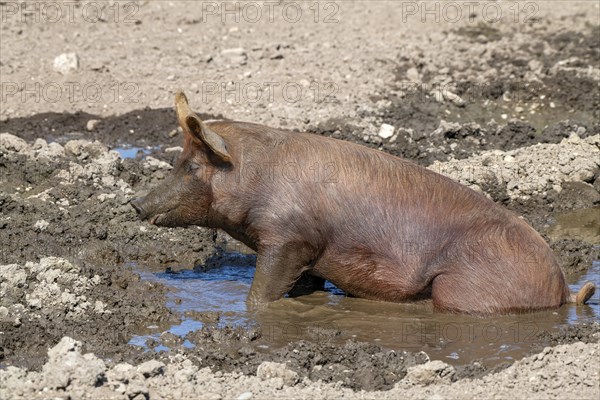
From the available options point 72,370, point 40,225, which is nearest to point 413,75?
point 40,225

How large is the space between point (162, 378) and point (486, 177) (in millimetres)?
6482

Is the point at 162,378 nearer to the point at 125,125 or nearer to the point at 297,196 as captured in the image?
the point at 297,196

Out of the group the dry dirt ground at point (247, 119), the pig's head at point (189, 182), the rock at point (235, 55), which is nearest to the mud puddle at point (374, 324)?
the dry dirt ground at point (247, 119)

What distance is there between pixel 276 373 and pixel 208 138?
2.21 metres

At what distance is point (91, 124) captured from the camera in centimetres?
1602

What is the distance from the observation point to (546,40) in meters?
19.6

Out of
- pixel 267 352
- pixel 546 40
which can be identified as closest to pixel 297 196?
pixel 267 352

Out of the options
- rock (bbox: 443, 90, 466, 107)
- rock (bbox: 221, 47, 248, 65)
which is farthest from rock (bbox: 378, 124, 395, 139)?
rock (bbox: 221, 47, 248, 65)

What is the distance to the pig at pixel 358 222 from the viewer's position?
9.42 metres

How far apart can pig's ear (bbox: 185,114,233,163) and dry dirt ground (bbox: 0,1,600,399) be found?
1.41 meters

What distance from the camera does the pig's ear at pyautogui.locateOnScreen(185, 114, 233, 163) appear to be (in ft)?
30.3

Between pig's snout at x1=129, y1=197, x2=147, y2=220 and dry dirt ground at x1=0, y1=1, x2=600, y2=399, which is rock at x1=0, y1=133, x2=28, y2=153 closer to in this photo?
dry dirt ground at x1=0, y1=1, x2=600, y2=399

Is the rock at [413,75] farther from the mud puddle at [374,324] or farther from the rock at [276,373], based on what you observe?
the rock at [276,373]

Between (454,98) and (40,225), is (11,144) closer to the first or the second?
(40,225)
